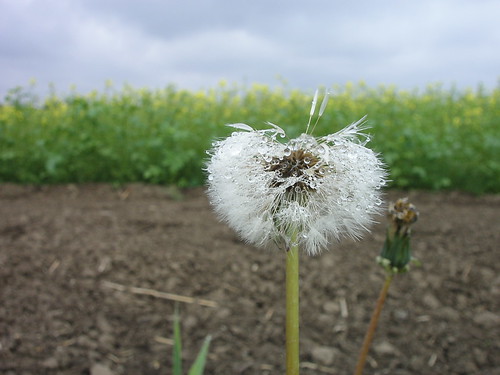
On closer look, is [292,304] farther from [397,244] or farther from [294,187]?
[397,244]

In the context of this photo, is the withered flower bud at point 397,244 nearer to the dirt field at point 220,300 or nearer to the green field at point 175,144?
the dirt field at point 220,300

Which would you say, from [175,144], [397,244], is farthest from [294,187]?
[175,144]

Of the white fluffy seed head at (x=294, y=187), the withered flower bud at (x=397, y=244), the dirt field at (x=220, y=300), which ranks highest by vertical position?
the white fluffy seed head at (x=294, y=187)

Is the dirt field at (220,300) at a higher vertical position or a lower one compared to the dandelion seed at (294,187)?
lower

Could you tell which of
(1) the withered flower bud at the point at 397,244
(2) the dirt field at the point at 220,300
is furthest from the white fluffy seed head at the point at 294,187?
(2) the dirt field at the point at 220,300

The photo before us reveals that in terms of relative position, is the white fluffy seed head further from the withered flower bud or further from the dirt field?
the dirt field

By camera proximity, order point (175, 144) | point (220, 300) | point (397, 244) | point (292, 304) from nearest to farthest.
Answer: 1. point (292, 304)
2. point (397, 244)
3. point (220, 300)
4. point (175, 144)

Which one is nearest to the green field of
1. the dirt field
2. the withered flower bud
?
the dirt field

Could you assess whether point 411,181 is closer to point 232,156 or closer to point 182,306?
point 182,306

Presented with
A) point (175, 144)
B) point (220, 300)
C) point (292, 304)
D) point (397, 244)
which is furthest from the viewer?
point (175, 144)
